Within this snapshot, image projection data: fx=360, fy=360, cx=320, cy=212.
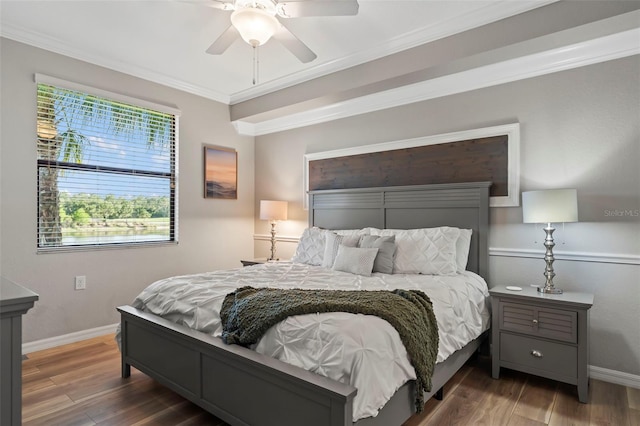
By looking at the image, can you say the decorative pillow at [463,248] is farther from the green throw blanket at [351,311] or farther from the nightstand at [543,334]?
the green throw blanket at [351,311]

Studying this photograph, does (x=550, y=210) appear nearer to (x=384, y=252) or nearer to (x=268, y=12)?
(x=384, y=252)

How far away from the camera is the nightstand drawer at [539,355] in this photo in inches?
93.5

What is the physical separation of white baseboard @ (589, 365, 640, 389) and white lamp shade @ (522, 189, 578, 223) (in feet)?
3.78

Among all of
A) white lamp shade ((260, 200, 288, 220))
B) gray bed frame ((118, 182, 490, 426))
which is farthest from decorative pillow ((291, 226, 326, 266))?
gray bed frame ((118, 182, 490, 426))

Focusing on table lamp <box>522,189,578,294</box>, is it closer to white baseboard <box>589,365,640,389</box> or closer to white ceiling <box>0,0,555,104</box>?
white baseboard <box>589,365,640,389</box>

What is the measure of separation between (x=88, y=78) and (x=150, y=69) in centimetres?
59

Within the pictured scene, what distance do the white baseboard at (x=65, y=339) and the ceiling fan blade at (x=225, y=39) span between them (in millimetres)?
2853

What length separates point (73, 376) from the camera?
2.66 m

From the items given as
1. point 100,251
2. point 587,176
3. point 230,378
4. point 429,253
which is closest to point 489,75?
point 587,176

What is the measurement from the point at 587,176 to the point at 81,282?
14.6ft

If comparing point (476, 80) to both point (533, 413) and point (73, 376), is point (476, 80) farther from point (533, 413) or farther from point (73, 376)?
point (73, 376)

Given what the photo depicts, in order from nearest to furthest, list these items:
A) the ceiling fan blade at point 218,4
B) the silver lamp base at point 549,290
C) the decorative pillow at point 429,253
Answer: the ceiling fan blade at point 218,4 → the silver lamp base at point 549,290 → the decorative pillow at point 429,253

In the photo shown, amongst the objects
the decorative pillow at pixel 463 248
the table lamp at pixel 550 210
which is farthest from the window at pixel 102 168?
the table lamp at pixel 550 210

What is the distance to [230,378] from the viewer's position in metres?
1.88
